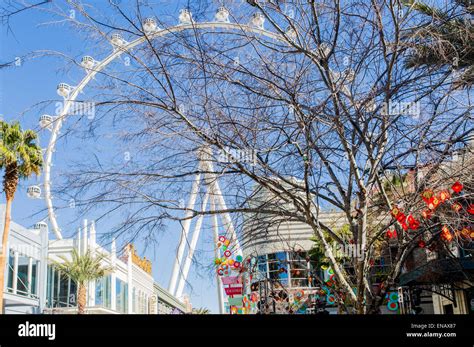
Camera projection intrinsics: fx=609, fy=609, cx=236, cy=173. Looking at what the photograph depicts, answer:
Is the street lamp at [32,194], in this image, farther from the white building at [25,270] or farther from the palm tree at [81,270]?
the palm tree at [81,270]

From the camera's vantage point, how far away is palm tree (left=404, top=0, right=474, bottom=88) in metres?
4.58

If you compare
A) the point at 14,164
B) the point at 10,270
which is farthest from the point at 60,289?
the point at 14,164

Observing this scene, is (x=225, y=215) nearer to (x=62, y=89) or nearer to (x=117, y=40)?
(x=117, y=40)

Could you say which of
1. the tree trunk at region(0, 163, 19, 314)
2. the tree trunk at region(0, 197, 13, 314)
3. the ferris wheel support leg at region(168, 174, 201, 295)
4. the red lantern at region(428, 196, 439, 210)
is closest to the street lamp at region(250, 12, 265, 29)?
the ferris wheel support leg at region(168, 174, 201, 295)

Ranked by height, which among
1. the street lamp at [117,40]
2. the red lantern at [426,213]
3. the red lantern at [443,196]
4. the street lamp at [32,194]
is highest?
the street lamp at [117,40]

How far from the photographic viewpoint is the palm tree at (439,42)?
4578 mm

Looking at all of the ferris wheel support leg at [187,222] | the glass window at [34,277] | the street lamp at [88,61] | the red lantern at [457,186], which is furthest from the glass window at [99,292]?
the red lantern at [457,186]

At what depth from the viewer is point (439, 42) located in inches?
165

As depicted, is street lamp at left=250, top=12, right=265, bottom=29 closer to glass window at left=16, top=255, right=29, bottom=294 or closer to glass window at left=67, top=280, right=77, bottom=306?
glass window at left=16, top=255, right=29, bottom=294

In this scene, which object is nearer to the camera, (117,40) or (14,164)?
(117,40)
